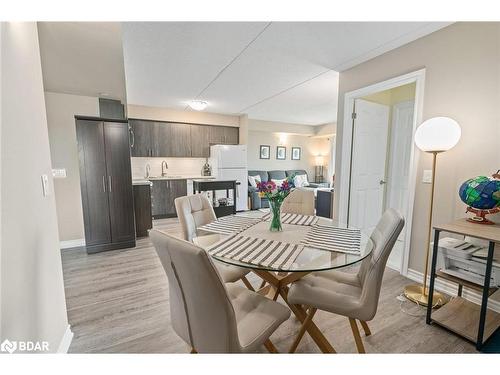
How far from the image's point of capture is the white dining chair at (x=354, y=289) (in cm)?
123

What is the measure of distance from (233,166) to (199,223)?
3.56m

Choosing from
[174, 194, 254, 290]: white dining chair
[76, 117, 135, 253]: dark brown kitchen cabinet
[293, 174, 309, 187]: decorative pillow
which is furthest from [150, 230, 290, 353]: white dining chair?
[293, 174, 309, 187]: decorative pillow

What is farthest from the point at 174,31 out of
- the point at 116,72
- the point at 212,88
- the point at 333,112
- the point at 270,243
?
the point at 333,112

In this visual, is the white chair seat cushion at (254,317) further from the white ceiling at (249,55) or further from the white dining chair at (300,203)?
the white ceiling at (249,55)

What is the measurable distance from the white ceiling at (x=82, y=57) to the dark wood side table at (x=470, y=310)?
10.4 feet

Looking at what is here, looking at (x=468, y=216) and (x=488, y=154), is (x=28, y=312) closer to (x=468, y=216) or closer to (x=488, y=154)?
(x=468, y=216)

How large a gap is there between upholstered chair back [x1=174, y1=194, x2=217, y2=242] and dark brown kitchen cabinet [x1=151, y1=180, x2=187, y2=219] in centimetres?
328

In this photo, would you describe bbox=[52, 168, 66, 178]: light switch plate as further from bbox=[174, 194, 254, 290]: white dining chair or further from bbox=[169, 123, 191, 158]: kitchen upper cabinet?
bbox=[169, 123, 191, 158]: kitchen upper cabinet

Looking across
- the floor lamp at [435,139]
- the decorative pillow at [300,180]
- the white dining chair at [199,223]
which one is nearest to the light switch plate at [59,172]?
the white dining chair at [199,223]

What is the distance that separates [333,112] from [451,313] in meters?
4.63

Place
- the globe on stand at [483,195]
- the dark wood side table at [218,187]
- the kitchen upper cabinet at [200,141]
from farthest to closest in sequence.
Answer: the kitchen upper cabinet at [200,141] < the dark wood side table at [218,187] < the globe on stand at [483,195]

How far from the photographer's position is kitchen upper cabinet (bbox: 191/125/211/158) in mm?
5629

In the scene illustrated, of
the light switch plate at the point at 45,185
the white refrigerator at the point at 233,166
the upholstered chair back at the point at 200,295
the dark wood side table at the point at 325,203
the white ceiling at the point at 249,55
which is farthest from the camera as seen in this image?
the white refrigerator at the point at 233,166

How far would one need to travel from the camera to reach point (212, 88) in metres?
3.79
